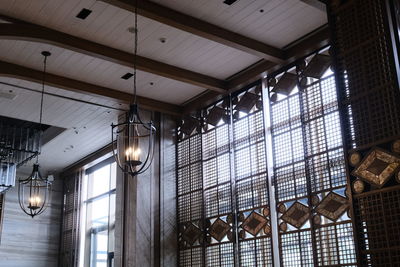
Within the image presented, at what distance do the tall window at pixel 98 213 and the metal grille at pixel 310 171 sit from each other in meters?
6.73

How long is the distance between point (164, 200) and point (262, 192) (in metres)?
2.61

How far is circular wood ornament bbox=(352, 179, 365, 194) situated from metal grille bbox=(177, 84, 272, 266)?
115 inches

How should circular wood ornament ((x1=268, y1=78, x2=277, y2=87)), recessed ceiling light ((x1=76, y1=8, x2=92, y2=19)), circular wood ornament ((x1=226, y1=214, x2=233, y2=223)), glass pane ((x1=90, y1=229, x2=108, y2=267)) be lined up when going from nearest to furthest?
recessed ceiling light ((x1=76, y1=8, x2=92, y2=19))
circular wood ornament ((x1=268, y1=78, x2=277, y2=87))
circular wood ornament ((x1=226, y1=214, x2=233, y2=223))
glass pane ((x1=90, y1=229, x2=108, y2=267))

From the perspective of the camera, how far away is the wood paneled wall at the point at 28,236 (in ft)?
50.2

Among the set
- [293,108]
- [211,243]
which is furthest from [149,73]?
[211,243]

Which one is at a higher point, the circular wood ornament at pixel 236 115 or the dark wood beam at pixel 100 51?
the dark wood beam at pixel 100 51

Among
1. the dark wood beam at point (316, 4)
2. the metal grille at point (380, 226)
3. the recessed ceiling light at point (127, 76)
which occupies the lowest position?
the metal grille at point (380, 226)

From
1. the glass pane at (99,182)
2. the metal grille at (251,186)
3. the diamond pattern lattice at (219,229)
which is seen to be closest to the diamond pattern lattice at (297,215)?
the metal grille at (251,186)

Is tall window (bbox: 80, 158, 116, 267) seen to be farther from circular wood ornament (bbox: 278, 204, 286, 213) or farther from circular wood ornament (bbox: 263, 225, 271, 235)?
circular wood ornament (bbox: 278, 204, 286, 213)

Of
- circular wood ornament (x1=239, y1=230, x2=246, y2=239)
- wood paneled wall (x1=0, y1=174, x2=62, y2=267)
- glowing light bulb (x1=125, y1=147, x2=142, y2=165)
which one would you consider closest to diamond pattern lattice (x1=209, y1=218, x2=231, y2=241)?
circular wood ornament (x1=239, y1=230, x2=246, y2=239)

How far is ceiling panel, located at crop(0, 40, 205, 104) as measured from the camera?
343 inches

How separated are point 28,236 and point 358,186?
485 inches

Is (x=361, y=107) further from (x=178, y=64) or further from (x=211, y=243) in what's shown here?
(x=211, y=243)

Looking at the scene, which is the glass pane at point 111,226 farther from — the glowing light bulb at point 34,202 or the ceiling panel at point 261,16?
the ceiling panel at point 261,16
